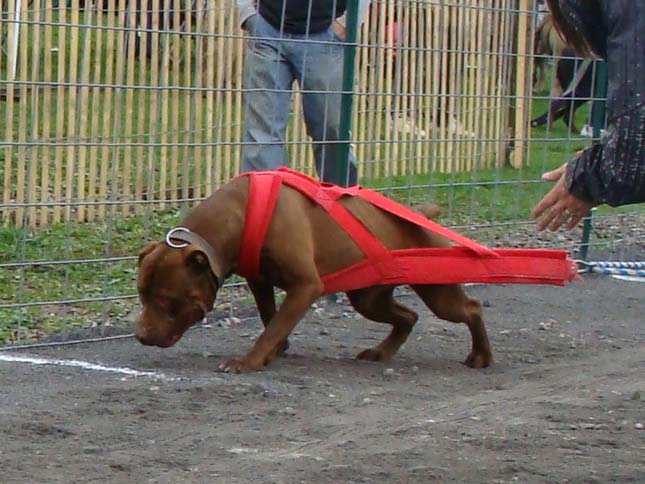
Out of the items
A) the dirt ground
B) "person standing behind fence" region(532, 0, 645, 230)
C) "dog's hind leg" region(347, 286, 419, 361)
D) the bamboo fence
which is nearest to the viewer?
"person standing behind fence" region(532, 0, 645, 230)

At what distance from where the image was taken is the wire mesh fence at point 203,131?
7605 millimetres

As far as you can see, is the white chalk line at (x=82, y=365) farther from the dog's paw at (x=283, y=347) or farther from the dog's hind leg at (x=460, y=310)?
the dog's hind leg at (x=460, y=310)

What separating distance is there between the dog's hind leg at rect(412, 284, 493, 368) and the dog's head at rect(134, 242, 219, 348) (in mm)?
945

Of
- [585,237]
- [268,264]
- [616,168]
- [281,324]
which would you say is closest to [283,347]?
[281,324]

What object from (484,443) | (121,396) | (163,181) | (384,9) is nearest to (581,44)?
(484,443)

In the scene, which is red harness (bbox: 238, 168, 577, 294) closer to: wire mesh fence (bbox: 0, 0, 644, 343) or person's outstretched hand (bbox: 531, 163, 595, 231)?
wire mesh fence (bbox: 0, 0, 644, 343)

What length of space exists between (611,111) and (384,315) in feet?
9.22

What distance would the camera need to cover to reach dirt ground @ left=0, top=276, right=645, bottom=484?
4.12 metres

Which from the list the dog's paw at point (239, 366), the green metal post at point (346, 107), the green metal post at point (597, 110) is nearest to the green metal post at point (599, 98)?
the green metal post at point (597, 110)

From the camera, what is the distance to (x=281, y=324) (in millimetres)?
5438

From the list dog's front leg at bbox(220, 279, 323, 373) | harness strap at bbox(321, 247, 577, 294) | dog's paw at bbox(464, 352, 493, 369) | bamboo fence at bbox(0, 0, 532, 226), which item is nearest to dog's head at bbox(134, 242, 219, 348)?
dog's front leg at bbox(220, 279, 323, 373)

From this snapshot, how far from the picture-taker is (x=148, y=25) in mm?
8867

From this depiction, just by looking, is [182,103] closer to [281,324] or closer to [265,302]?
[265,302]

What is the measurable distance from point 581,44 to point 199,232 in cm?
231
